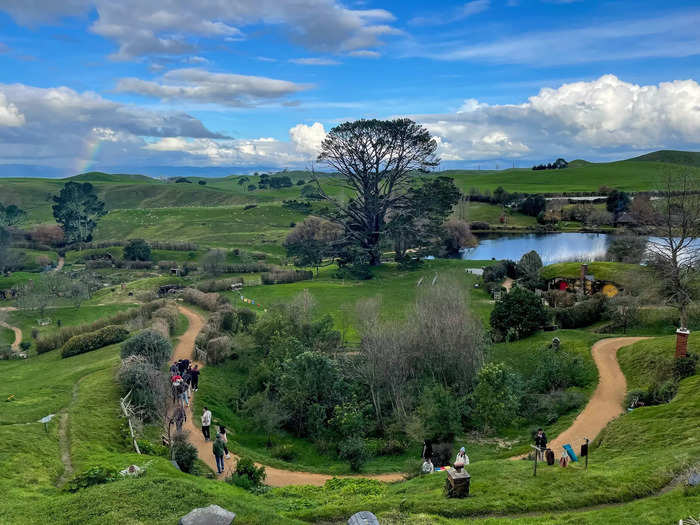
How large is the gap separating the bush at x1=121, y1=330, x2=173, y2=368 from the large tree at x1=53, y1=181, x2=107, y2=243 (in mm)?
90786

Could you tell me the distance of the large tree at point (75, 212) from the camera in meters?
107

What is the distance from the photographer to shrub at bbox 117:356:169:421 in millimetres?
22109

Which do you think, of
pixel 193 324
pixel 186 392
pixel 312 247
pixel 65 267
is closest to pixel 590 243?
pixel 312 247

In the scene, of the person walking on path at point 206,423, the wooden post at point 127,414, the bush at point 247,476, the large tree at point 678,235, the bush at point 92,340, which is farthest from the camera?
the bush at point 92,340

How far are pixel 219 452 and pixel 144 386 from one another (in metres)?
7.38

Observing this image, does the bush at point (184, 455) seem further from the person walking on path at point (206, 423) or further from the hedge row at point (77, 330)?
the hedge row at point (77, 330)

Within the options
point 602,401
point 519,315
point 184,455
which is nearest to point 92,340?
point 184,455

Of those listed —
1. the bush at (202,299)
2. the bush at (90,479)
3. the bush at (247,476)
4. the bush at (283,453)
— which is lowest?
the bush at (283,453)

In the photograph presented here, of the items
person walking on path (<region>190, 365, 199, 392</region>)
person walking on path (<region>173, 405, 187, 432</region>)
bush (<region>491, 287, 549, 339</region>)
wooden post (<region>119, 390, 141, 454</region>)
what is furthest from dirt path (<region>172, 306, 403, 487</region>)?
bush (<region>491, 287, 549, 339</region>)

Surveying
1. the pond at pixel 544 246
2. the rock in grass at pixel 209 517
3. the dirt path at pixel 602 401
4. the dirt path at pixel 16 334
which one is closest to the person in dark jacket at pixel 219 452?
the rock in grass at pixel 209 517

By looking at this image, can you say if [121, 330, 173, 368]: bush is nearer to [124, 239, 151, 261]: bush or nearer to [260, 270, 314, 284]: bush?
[260, 270, 314, 284]: bush

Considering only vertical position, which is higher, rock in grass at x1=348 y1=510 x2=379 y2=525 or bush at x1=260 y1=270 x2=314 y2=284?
bush at x1=260 y1=270 x2=314 y2=284

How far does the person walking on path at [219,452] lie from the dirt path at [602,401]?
560 inches

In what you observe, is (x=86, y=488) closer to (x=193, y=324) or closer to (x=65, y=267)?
(x=193, y=324)
